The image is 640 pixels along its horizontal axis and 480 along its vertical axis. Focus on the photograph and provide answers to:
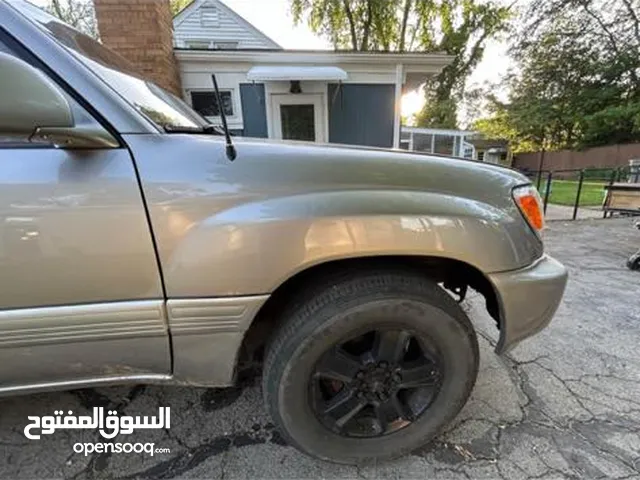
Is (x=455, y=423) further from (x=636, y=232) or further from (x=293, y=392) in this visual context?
(x=636, y=232)

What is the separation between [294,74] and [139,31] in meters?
2.56

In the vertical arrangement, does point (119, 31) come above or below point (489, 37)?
below

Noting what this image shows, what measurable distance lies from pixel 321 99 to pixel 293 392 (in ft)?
22.5

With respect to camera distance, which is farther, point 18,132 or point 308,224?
point 308,224

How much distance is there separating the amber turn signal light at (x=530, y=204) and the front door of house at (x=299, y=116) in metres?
6.17

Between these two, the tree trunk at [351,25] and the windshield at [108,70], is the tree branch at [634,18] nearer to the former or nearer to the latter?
the tree trunk at [351,25]

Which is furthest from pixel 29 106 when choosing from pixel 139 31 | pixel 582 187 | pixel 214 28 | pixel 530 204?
pixel 582 187

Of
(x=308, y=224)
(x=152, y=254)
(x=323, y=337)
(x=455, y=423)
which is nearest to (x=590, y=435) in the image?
(x=455, y=423)

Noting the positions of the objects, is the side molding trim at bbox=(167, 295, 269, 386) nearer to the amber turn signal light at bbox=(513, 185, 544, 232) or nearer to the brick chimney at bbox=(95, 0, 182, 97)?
the amber turn signal light at bbox=(513, 185, 544, 232)

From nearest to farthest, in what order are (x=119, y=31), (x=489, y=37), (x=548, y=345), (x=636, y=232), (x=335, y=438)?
(x=335, y=438) → (x=548, y=345) → (x=119, y=31) → (x=636, y=232) → (x=489, y=37)

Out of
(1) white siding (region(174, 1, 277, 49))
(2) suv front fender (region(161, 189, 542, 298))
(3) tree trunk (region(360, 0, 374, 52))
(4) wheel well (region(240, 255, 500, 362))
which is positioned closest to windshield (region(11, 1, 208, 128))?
(2) suv front fender (region(161, 189, 542, 298))

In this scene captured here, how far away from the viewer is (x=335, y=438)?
4.77 feet

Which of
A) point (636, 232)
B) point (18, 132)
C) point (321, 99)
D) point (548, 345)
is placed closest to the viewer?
point (18, 132)

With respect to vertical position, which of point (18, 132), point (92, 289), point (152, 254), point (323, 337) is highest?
point (18, 132)
